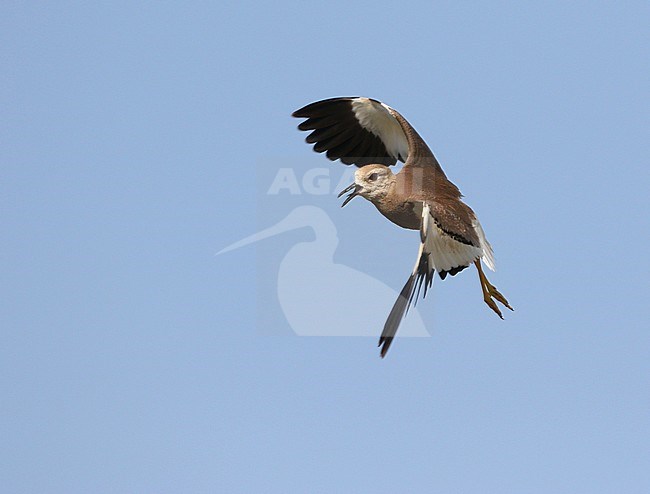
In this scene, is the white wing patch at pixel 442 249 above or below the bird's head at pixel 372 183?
below

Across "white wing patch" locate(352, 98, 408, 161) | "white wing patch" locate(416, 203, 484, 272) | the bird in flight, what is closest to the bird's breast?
the bird in flight

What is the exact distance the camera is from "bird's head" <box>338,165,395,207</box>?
13.7 meters

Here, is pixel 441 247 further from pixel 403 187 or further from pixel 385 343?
pixel 385 343

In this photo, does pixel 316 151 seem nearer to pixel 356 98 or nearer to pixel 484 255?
pixel 356 98

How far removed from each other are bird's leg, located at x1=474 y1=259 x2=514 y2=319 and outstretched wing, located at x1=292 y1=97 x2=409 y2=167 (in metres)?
2.94

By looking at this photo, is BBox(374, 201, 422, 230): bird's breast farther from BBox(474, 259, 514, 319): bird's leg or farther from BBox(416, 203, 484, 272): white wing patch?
BBox(474, 259, 514, 319): bird's leg

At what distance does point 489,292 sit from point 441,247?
1.85 meters

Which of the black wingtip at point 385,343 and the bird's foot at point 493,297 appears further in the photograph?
the bird's foot at point 493,297

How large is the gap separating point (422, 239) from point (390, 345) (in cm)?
194

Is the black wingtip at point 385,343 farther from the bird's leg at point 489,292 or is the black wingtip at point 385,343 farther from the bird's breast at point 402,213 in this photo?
the bird's leg at point 489,292

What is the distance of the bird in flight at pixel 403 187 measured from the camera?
41.6 ft

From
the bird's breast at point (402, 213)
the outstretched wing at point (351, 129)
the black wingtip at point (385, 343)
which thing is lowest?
the black wingtip at point (385, 343)

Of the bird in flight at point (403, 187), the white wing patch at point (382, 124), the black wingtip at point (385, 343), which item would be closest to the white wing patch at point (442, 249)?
the bird in flight at point (403, 187)

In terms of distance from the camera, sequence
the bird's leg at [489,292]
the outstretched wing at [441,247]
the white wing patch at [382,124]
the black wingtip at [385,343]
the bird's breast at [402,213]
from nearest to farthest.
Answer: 1. the black wingtip at [385,343]
2. the outstretched wing at [441,247]
3. the bird's breast at [402,213]
4. the bird's leg at [489,292]
5. the white wing patch at [382,124]
